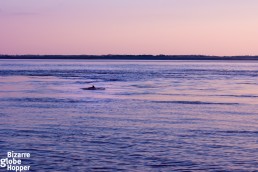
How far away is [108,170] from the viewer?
13305 millimetres

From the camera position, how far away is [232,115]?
2530cm

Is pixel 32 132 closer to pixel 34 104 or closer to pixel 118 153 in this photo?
pixel 118 153

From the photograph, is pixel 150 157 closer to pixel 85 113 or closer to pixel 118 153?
pixel 118 153

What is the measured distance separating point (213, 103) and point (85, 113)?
10.1 meters

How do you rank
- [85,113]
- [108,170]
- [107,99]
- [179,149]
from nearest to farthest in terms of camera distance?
[108,170]
[179,149]
[85,113]
[107,99]

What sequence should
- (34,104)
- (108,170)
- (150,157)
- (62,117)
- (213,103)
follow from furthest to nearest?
(213,103)
(34,104)
(62,117)
(150,157)
(108,170)

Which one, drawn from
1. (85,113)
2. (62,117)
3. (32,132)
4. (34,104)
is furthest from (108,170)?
(34,104)

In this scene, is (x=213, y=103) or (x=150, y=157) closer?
(x=150, y=157)

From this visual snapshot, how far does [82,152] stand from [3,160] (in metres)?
2.54

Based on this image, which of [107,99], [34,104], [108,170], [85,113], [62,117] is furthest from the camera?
[107,99]

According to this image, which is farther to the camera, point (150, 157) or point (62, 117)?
point (62, 117)

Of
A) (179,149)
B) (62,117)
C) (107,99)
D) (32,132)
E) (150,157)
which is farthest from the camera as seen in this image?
(107,99)

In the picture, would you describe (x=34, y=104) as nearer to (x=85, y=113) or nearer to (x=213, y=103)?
(x=85, y=113)

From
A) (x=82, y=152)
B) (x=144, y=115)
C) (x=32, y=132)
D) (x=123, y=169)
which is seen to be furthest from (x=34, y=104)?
(x=123, y=169)
